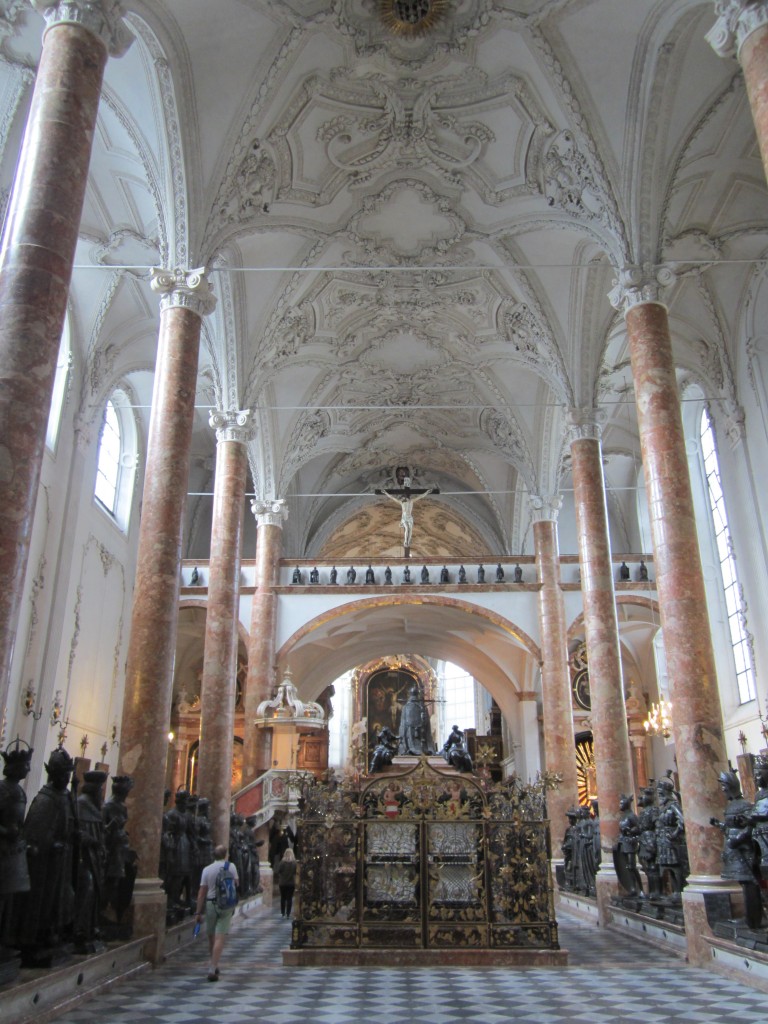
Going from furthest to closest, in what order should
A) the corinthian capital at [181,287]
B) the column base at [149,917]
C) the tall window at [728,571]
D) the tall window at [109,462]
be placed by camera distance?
the tall window at [109,462], the tall window at [728,571], the corinthian capital at [181,287], the column base at [149,917]

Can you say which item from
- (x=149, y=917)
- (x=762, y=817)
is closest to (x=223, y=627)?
(x=149, y=917)

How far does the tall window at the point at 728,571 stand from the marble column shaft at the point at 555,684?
12.0 ft

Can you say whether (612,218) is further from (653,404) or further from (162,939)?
(162,939)

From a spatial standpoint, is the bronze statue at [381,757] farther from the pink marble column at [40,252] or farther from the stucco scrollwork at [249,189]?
the pink marble column at [40,252]

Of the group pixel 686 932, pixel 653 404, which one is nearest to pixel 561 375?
pixel 653 404

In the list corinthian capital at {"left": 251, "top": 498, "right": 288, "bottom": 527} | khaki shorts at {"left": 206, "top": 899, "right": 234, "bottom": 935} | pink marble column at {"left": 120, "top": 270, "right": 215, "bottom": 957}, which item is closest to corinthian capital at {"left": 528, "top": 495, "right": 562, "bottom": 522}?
corinthian capital at {"left": 251, "top": 498, "right": 288, "bottom": 527}

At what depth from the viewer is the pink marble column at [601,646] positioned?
12508mm

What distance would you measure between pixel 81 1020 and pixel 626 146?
11.3m

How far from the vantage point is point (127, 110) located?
37.2 ft

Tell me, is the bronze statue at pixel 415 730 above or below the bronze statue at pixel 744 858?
above

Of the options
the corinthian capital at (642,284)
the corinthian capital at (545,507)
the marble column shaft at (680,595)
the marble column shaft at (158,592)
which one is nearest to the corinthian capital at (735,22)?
the corinthian capital at (642,284)

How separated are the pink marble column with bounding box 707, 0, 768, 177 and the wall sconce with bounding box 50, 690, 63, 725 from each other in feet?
44.3

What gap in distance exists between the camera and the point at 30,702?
14.1 metres

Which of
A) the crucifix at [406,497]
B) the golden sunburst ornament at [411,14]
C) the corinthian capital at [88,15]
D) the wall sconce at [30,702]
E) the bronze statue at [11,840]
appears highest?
the golden sunburst ornament at [411,14]
